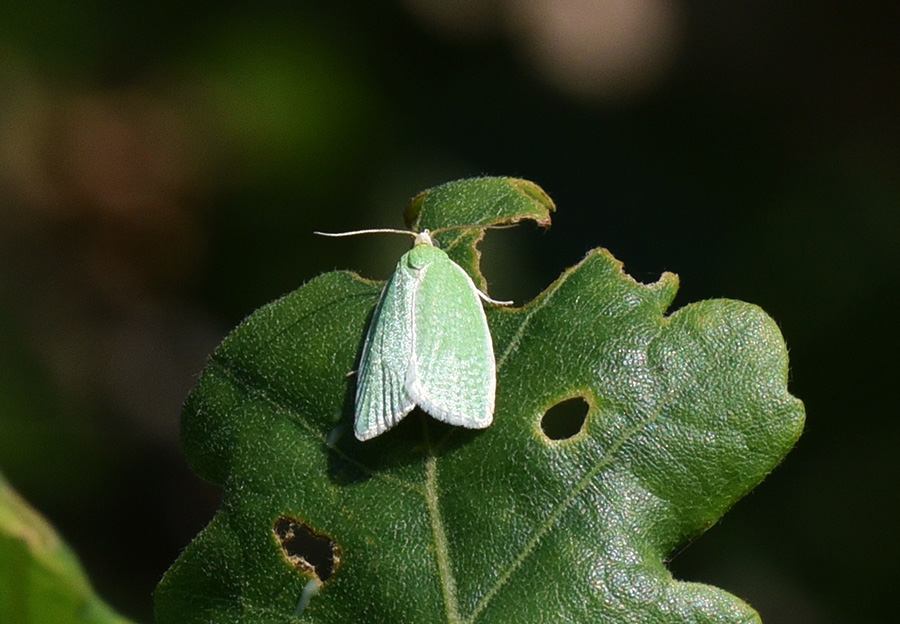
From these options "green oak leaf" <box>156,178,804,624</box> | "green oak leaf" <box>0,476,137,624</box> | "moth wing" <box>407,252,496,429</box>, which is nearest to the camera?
"green oak leaf" <box>0,476,137,624</box>

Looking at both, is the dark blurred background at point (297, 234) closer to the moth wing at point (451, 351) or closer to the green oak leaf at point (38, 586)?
the moth wing at point (451, 351)

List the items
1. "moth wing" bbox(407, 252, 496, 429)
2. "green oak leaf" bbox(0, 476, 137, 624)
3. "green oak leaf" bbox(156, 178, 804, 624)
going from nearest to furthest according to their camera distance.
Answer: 1. "green oak leaf" bbox(0, 476, 137, 624)
2. "green oak leaf" bbox(156, 178, 804, 624)
3. "moth wing" bbox(407, 252, 496, 429)

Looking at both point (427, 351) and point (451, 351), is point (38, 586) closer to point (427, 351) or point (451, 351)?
point (451, 351)

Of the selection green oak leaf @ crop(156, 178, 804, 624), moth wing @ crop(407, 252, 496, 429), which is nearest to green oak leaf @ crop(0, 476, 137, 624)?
green oak leaf @ crop(156, 178, 804, 624)

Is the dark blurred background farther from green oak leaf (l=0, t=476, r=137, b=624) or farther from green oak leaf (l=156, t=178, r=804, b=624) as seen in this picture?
green oak leaf (l=0, t=476, r=137, b=624)

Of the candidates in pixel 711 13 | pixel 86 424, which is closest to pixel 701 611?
pixel 86 424

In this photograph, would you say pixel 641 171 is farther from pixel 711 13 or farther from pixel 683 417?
pixel 683 417

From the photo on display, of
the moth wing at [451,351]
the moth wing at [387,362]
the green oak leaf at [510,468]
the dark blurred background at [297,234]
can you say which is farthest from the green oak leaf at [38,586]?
the dark blurred background at [297,234]

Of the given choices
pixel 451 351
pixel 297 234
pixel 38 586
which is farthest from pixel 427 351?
pixel 297 234
